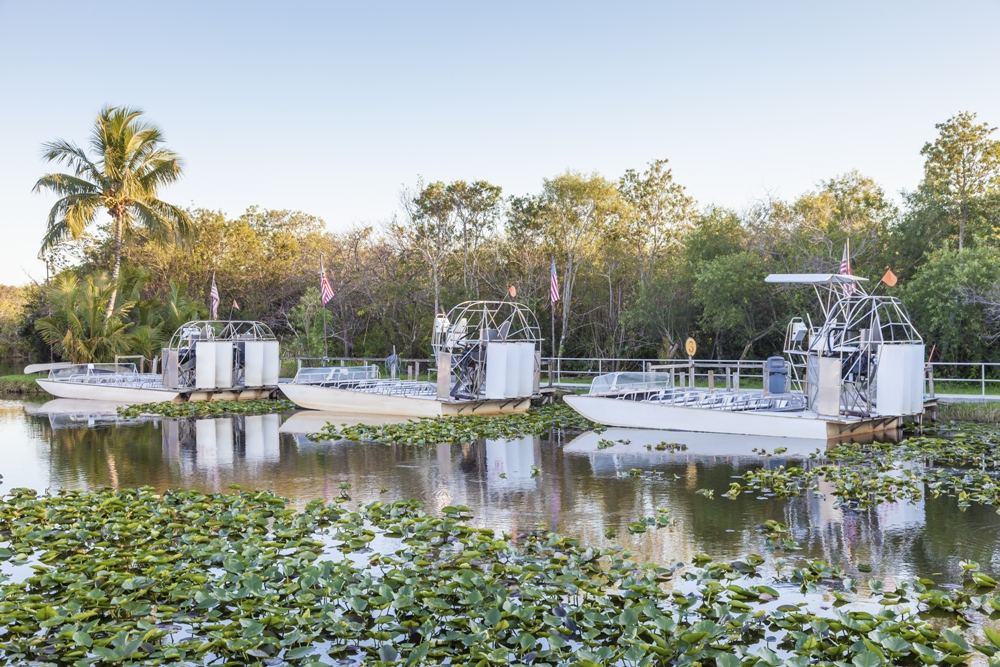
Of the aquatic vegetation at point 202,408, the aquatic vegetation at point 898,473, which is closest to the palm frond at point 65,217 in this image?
the aquatic vegetation at point 202,408

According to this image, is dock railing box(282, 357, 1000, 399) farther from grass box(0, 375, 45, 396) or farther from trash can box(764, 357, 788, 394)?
grass box(0, 375, 45, 396)

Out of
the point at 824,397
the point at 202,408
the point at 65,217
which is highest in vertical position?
the point at 65,217

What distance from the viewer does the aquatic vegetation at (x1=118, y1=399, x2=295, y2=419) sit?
24109 millimetres

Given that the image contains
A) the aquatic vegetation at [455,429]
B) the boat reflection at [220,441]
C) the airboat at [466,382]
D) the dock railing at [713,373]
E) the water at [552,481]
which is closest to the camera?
the water at [552,481]

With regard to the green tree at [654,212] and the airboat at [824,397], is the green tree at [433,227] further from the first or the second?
the airboat at [824,397]

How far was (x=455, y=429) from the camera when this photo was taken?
19.4 m

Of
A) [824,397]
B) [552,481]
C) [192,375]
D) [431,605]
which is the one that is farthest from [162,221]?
[431,605]

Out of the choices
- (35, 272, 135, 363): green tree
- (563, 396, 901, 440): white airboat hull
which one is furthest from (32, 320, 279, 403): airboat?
(563, 396, 901, 440): white airboat hull

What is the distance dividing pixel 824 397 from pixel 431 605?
12.8 meters

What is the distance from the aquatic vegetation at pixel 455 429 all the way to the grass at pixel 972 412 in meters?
8.57

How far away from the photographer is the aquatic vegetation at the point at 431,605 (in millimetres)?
6094

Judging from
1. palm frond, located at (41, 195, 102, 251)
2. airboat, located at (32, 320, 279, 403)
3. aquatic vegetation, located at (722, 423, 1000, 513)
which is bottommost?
aquatic vegetation, located at (722, 423, 1000, 513)

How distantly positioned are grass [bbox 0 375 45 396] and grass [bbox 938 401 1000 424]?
32.0 meters

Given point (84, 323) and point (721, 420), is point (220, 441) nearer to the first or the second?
point (721, 420)
